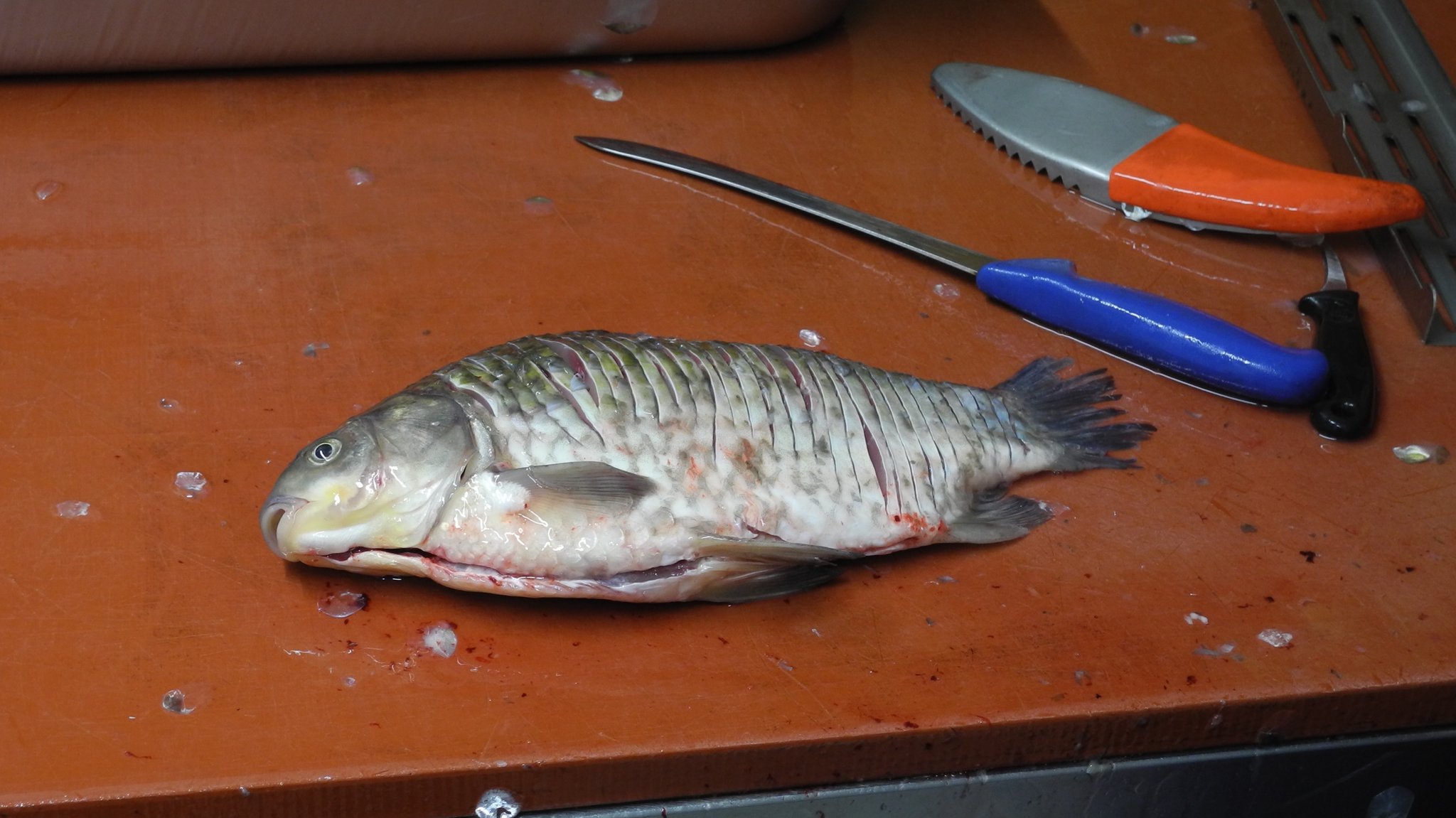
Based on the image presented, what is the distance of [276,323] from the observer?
58.8 inches

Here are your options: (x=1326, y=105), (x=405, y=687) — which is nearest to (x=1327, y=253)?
(x=1326, y=105)

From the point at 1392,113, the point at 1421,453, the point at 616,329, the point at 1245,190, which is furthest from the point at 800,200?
the point at 1392,113

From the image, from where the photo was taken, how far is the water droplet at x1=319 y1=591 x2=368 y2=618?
120 cm

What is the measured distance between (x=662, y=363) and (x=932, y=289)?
1.62 feet

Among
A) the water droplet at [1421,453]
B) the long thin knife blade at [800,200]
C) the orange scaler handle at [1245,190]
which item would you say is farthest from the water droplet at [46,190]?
the water droplet at [1421,453]

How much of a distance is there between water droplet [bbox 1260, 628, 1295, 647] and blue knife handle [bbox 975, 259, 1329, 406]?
321 mm

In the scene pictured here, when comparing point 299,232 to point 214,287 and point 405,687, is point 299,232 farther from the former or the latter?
point 405,687

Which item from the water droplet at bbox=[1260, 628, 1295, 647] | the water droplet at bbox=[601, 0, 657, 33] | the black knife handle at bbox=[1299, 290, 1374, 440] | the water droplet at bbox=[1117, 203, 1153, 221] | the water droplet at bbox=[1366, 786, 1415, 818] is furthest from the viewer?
the water droplet at bbox=[601, 0, 657, 33]

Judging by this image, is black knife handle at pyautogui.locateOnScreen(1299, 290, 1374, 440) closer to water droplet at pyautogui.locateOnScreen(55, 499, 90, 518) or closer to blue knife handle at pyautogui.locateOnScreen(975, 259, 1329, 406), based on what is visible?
blue knife handle at pyautogui.locateOnScreen(975, 259, 1329, 406)

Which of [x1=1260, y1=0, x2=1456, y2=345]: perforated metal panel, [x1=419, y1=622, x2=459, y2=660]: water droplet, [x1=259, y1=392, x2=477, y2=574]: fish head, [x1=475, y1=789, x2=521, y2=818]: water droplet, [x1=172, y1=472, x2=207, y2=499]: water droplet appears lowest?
[x1=172, y1=472, x2=207, y2=499]: water droplet

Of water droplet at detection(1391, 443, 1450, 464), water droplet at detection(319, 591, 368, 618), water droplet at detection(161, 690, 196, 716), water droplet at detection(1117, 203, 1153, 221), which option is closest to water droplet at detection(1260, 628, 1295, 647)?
water droplet at detection(1391, 443, 1450, 464)

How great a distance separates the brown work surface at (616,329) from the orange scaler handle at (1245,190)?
55mm

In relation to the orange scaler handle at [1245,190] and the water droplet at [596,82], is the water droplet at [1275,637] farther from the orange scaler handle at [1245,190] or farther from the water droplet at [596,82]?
the water droplet at [596,82]

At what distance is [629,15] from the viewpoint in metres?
1.90
